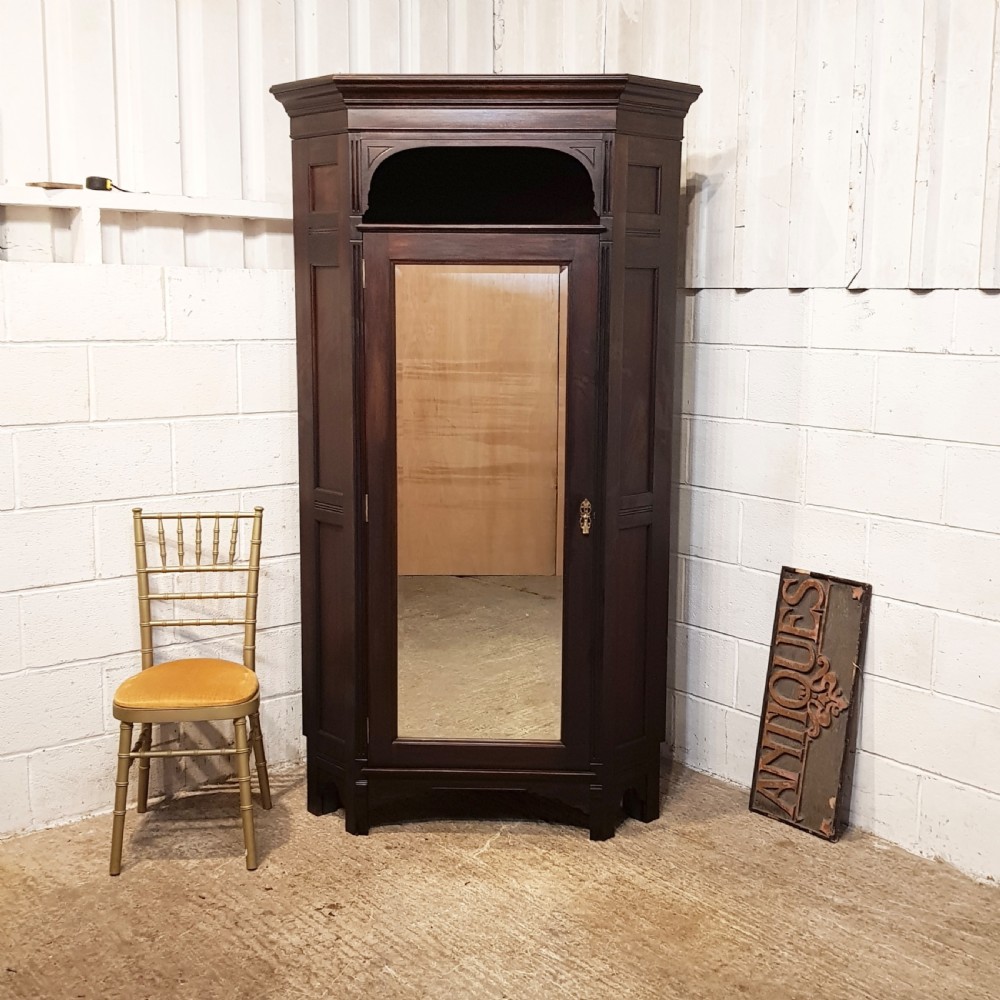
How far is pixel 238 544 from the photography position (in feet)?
12.1

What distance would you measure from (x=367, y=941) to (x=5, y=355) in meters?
1.76

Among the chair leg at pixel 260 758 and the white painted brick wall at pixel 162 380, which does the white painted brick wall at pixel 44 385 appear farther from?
the chair leg at pixel 260 758

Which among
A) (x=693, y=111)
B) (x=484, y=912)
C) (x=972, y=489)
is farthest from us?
(x=693, y=111)

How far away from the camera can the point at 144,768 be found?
11.3ft

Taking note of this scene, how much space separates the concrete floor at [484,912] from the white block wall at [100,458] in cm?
26

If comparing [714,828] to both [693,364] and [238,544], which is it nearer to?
[693,364]

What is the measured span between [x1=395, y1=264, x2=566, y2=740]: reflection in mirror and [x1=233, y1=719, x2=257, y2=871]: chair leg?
0.44 meters

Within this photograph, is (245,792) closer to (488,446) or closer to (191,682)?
(191,682)

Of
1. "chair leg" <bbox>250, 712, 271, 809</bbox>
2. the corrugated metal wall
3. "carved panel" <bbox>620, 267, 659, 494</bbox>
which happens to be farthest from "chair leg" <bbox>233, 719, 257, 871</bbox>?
the corrugated metal wall

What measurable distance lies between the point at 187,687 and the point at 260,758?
1.41ft

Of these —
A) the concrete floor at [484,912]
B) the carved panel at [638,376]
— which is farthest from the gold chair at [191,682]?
the carved panel at [638,376]

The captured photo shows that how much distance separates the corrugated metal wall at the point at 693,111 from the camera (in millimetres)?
3021

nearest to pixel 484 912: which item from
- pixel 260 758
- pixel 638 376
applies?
pixel 260 758

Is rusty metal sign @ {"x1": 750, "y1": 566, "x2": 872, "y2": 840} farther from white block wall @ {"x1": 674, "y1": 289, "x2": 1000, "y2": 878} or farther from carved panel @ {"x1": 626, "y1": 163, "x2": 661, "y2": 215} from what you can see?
→ carved panel @ {"x1": 626, "y1": 163, "x2": 661, "y2": 215}
